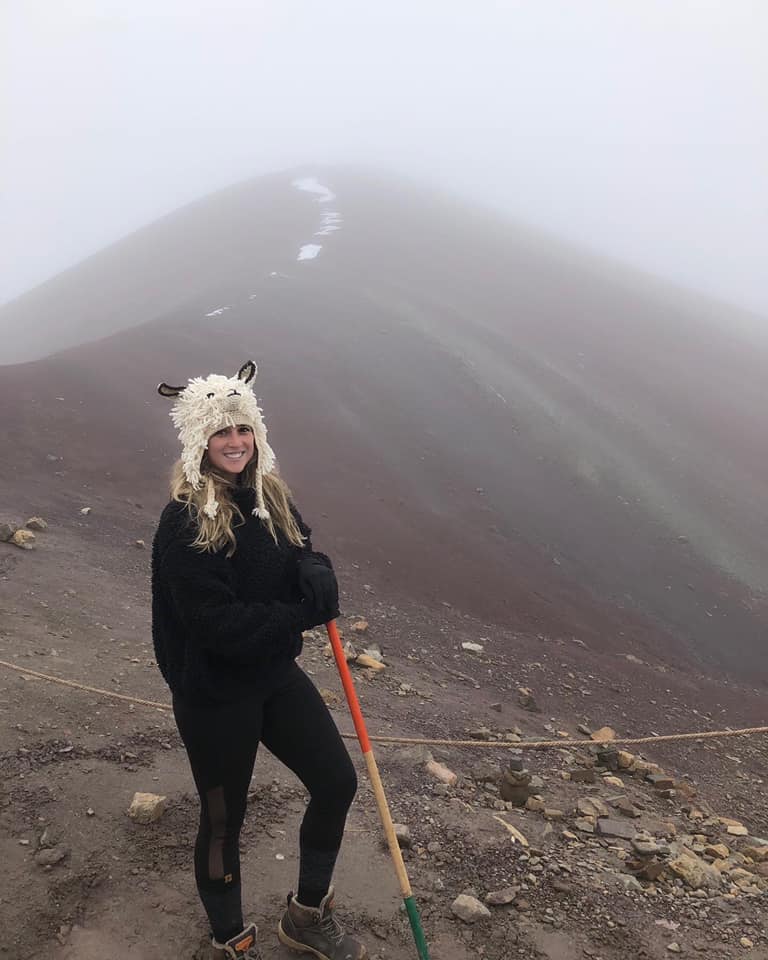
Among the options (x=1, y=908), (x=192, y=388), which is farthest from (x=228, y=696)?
(x=1, y=908)

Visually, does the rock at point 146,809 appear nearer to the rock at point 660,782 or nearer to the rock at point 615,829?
the rock at point 615,829

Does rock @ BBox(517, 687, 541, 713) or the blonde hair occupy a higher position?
the blonde hair

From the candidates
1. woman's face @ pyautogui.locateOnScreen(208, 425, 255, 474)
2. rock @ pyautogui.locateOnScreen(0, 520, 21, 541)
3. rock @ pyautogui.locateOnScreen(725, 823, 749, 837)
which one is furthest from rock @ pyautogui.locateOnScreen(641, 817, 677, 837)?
rock @ pyautogui.locateOnScreen(0, 520, 21, 541)

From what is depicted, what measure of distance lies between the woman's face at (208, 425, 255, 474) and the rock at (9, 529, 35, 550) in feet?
16.5

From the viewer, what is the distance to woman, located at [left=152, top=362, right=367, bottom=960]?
7.02 ft

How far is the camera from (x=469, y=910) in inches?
120

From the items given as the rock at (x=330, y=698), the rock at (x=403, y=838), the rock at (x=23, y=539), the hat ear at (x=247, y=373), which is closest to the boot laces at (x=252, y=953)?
the rock at (x=403, y=838)

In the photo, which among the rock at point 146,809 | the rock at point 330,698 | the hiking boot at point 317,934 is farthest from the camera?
the rock at point 330,698

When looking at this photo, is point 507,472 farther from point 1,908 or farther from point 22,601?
point 1,908

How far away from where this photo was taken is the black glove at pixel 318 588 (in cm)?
227

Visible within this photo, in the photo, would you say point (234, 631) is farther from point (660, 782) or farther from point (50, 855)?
point (660, 782)

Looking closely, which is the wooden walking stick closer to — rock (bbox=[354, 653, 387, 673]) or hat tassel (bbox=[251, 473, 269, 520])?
hat tassel (bbox=[251, 473, 269, 520])

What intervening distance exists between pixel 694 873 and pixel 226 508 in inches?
118

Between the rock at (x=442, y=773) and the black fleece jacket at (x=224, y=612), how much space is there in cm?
232
